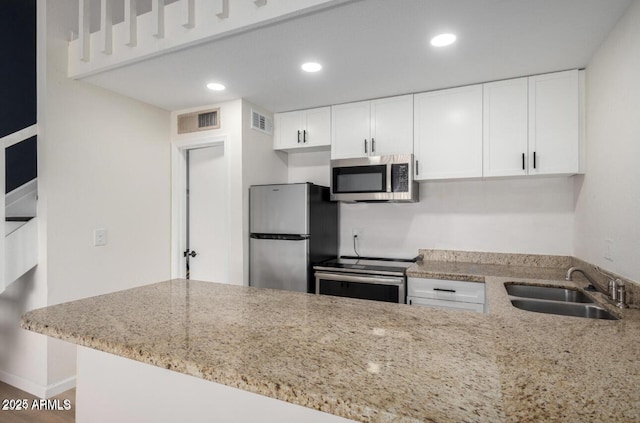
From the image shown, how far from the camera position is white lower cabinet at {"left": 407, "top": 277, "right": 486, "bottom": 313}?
2.45m

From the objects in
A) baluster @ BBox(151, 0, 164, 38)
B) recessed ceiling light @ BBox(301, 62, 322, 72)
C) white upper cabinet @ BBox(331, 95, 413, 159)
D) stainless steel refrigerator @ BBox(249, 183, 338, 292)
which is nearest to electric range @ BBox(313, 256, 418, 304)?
stainless steel refrigerator @ BBox(249, 183, 338, 292)

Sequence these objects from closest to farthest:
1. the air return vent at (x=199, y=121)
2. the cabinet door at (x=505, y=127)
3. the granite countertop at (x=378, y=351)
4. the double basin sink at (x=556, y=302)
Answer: the granite countertop at (x=378, y=351) < the double basin sink at (x=556, y=302) < the cabinet door at (x=505, y=127) < the air return vent at (x=199, y=121)

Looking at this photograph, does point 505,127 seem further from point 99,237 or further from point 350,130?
point 99,237

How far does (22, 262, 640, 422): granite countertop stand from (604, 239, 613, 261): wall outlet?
0.58 metres

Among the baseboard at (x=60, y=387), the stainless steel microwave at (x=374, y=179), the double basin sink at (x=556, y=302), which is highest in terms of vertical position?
the stainless steel microwave at (x=374, y=179)

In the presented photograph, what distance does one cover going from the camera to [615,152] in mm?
1879

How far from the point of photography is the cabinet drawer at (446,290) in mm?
2445

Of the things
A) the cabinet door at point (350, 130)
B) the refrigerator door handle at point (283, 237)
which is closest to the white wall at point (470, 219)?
the cabinet door at point (350, 130)

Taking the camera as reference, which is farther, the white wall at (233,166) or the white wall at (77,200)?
the white wall at (233,166)

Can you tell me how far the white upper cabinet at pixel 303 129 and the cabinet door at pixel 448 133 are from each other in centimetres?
87

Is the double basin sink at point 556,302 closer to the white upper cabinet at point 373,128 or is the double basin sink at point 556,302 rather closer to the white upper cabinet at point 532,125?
the white upper cabinet at point 532,125

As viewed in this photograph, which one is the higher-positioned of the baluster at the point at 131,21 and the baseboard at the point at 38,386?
the baluster at the point at 131,21

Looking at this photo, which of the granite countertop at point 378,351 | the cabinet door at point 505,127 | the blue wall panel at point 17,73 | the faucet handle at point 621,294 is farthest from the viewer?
the blue wall panel at point 17,73

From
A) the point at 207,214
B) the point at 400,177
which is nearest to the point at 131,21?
the point at 207,214
